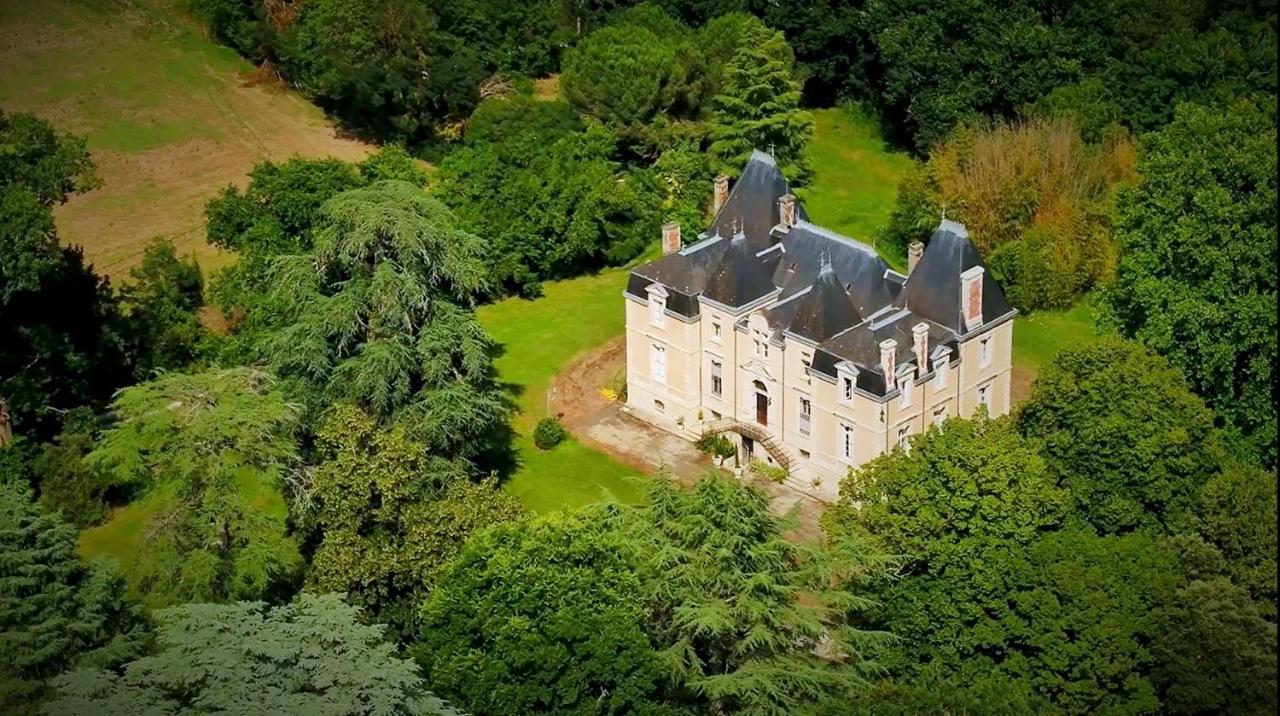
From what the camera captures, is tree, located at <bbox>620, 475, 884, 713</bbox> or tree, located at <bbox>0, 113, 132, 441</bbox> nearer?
tree, located at <bbox>620, 475, 884, 713</bbox>

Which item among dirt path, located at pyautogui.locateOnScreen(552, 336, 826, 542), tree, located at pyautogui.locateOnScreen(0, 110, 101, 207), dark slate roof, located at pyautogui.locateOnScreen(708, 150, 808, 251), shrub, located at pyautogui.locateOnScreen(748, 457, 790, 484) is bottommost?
dirt path, located at pyautogui.locateOnScreen(552, 336, 826, 542)

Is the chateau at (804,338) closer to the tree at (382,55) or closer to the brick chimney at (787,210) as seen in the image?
the brick chimney at (787,210)

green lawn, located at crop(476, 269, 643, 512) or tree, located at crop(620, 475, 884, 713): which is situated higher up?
tree, located at crop(620, 475, 884, 713)

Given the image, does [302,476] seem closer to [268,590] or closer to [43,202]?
[268,590]

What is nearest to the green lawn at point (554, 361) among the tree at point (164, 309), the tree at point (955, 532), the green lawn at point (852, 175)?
the tree at point (955, 532)

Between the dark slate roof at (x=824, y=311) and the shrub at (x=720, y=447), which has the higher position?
the dark slate roof at (x=824, y=311)

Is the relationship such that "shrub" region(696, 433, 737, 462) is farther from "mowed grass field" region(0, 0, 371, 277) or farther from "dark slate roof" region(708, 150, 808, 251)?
"mowed grass field" region(0, 0, 371, 277)

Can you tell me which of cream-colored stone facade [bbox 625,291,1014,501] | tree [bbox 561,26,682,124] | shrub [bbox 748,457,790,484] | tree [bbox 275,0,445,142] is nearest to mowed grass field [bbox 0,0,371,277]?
tree [bbox 275,0,445,142]

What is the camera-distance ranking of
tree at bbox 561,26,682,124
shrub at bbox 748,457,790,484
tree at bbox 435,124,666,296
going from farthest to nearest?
tree at bbox 561,26,682,124 < tree at bbox 435,124,666,296 < shrub at bbox 748,457,790,484
